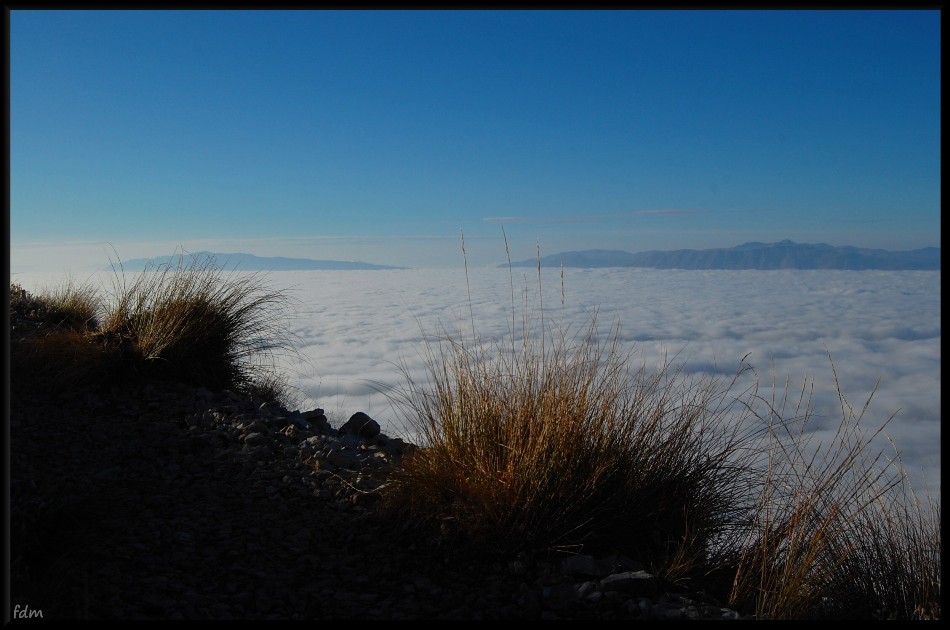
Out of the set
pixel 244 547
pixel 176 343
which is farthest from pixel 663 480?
pixel 176 343

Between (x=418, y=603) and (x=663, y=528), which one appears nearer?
(x=418, y=603)

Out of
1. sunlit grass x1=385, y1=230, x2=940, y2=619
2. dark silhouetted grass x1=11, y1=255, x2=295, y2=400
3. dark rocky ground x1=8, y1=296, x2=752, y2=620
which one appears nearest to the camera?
dark rocky ground x1=8, y1=296, x2=752, y2=620

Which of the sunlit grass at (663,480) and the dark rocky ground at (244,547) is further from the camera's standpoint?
the sunlit grass at (663,480)

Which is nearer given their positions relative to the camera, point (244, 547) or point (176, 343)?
point (244, 547)

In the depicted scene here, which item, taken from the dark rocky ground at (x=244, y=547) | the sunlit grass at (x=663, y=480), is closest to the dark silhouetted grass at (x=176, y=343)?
the dark rocky ground at (x=244, y=547)

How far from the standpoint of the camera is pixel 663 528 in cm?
259

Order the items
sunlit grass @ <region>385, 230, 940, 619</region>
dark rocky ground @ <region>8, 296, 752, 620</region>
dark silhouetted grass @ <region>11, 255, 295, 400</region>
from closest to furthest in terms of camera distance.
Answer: dark rocky ground @ <region>8, 296, 752, 620</region> → sunlit grass @ <region>385, 230, 940, 619</region> → dark silhouetted grass @ <region>11, 255, 295, 400</region>

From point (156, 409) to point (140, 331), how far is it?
3.02ft

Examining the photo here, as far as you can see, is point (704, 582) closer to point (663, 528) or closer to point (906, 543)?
point (663, 528)

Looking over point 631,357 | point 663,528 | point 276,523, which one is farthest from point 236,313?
point 663,528

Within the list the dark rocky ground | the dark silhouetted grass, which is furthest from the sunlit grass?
the dark silhouetted grass

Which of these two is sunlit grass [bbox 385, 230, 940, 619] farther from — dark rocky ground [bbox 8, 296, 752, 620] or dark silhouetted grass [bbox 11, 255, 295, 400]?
dark silhouetted grass [bbox 11, 255, 295, 400]

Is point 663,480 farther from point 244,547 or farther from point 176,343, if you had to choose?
point 176,343

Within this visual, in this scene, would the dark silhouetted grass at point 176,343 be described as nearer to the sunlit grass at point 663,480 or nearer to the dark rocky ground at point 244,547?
the dark rocky ground at point 244,547
